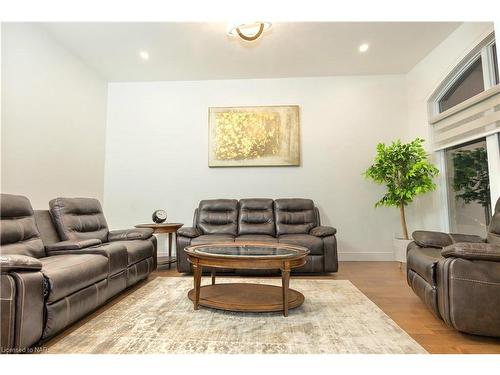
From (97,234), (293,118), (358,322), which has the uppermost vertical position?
(293,118)

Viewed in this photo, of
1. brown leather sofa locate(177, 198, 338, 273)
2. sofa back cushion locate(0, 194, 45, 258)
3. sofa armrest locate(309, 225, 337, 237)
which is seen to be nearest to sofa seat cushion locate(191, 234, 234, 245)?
brown leather sofa locate(177, 198, 338, 273)

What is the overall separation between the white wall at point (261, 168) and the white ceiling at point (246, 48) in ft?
0.80

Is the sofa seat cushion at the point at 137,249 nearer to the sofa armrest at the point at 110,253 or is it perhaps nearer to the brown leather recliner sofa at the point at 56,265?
the brown leather recliner sofa at the point at 56,265

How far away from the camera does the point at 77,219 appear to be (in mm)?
2877

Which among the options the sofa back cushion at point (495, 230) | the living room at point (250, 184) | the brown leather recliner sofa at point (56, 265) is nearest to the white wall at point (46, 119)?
the living room at point (250, 184)

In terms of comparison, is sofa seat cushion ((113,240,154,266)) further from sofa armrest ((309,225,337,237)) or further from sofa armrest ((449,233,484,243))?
sofa armrest ((449,233,484,243))

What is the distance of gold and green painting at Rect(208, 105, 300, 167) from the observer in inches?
169

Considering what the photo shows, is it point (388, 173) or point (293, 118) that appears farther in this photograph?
point (293, 118)

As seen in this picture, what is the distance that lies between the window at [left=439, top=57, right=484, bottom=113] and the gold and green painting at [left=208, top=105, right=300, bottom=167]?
208 cm

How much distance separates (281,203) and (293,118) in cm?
146

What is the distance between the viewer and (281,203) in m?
3.95
